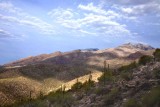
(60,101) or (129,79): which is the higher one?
(129,79)

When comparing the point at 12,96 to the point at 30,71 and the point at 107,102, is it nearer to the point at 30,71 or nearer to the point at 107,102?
the point at 30,71

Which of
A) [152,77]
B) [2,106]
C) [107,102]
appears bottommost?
[2,106]

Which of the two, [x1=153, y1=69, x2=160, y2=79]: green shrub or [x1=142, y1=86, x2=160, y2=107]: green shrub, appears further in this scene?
[x1=153, y1=69, x2=160, y2=79]: green shrub

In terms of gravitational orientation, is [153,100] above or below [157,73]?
below

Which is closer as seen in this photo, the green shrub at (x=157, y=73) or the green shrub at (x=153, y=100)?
the green shrub at (x=153, y=100)

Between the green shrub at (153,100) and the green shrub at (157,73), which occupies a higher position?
the green shrub at (157,73)

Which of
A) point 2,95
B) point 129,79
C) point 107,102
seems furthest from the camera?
point 2,95

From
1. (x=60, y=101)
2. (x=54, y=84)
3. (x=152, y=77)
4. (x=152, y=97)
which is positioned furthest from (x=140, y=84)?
(x=54, y=84)

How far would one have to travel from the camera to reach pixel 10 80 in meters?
93.3

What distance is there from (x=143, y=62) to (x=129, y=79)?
28.5ft

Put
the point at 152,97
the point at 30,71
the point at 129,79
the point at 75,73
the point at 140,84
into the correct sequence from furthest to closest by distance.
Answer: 1. the point at 75,73
2. the point at 30,71
3. the point at 129,79
4. the point at 140,84
5. the point at 152,97

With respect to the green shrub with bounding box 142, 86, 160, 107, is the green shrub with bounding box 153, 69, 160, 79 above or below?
above

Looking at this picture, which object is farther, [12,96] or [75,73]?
[75,73]

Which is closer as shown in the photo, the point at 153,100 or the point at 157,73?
the point at 153,100
